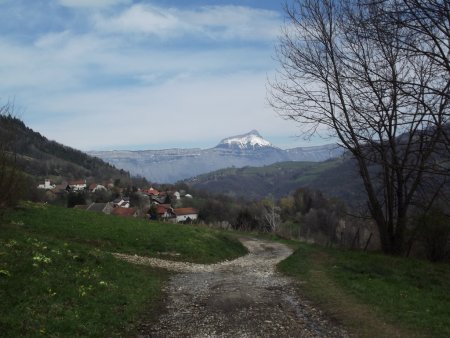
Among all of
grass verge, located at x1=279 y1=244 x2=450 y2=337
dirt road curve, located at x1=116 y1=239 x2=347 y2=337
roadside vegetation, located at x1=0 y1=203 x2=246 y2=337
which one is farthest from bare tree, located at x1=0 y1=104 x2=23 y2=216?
grass verge, located at x1=279 y1=244 x2=450 y2=337

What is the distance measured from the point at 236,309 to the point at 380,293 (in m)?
5.85

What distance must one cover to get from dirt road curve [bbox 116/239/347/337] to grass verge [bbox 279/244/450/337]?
88 cm

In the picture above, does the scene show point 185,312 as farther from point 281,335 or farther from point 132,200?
point 132,200

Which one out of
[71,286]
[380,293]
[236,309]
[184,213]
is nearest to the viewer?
[71,286]

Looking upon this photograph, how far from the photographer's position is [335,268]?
900 inches

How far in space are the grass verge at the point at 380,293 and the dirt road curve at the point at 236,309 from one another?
879mm

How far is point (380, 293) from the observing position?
15.8 meters

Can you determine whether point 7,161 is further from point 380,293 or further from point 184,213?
point 184,213

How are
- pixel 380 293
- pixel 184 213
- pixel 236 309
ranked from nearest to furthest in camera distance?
pixel 236 309
pixel 380 293
pixel 184 213

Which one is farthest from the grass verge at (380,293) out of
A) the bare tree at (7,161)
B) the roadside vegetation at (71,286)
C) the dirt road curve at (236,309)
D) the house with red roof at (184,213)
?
the house with red roof at (184,213)

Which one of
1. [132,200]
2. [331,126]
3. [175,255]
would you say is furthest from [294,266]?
[132,200]

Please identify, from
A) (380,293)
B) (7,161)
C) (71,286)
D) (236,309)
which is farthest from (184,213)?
(71,286)

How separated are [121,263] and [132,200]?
119 meters

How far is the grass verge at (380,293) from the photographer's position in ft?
39.4
